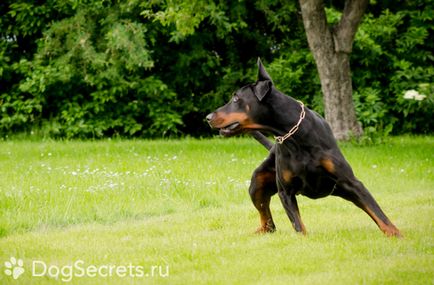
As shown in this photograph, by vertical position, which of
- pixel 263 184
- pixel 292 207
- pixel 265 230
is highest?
pixel 263 184

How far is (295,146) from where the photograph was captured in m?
6.13

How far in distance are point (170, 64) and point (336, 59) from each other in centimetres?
615

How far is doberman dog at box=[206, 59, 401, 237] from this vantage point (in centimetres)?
607

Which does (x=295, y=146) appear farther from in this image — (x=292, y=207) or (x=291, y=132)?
(x=292, y=207)

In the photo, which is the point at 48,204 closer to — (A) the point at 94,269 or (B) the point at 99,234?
(B) the point at 99,234

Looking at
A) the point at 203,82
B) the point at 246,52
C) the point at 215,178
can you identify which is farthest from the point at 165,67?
the point at 215,178

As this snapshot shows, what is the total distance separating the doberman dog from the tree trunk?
8784mm

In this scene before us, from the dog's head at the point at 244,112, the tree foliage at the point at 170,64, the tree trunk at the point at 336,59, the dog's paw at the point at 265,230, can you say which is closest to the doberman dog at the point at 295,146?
the dog's head at the point at 244,112

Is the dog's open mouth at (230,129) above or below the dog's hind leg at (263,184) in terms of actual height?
above

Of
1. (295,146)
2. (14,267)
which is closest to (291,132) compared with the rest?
(295,146)

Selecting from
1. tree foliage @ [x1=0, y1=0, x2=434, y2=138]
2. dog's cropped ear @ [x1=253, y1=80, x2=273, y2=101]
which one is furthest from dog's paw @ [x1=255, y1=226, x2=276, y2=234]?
tree foliage @ [x1=0, y1=0, x2=434, y2=138]

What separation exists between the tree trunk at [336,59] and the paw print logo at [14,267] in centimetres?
1033

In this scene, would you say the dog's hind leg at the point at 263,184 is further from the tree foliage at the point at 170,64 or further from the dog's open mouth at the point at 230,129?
the tree foliage at the point at 170,64

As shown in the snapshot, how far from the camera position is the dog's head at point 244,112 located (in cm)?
616
